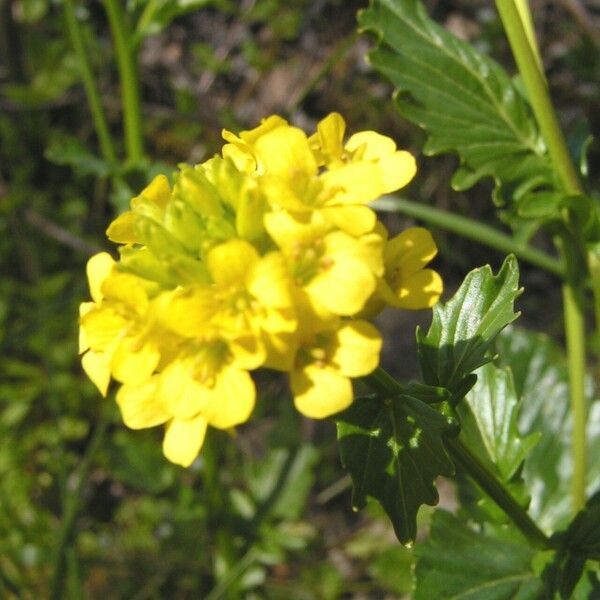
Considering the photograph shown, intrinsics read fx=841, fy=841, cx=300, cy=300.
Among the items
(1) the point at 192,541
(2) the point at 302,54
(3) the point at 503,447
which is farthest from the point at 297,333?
(2) the point at 302,54

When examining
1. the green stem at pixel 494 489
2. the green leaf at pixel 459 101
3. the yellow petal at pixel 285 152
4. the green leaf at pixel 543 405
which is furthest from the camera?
the green leaf at pixel 543 405

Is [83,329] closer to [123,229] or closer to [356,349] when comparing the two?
[123,229]

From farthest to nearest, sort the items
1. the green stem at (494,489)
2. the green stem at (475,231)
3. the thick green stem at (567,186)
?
the green stem at (475,231)
the thick green stem at (567,186)
the green stem at (494,489)

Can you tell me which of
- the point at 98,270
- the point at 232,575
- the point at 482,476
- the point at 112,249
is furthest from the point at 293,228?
the point at 112,249

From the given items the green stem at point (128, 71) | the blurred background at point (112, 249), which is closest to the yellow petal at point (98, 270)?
the blurred background at point (112, 249)

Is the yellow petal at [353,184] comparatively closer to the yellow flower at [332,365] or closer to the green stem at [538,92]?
the yellow flower at [332,365]

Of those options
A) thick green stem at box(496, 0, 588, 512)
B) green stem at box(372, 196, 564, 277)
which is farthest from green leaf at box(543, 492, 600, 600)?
green stem at box(372, 196, 564, 277)

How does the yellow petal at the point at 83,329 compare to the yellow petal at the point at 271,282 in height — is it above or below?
below

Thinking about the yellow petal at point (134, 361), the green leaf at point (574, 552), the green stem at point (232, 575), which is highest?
the yellow petal at point (134, 361)
